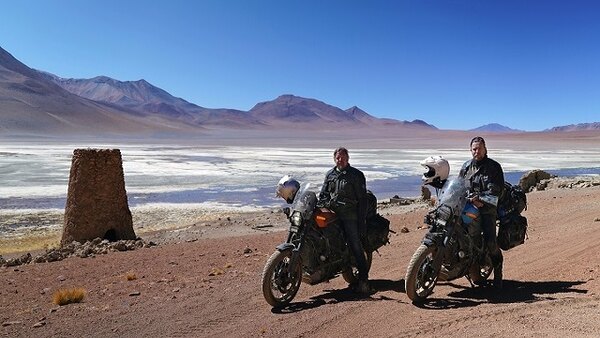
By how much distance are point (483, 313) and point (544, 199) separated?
10188 mm

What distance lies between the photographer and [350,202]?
5824mm

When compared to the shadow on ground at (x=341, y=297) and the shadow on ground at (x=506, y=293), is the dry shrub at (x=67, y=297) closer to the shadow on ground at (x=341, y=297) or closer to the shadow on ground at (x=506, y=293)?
the shadow on ground at (x=341, y=297)

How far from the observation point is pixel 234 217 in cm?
1619

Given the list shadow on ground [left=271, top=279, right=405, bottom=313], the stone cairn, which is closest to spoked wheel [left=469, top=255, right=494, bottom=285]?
shadow on ground [left=271, top=279, right=405, bottom=313]

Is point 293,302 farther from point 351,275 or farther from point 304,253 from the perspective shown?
point 351,275

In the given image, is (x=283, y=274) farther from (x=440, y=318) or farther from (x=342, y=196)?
(x=440, y=318)

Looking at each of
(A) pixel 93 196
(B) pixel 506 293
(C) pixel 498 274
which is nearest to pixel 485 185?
(C) pixel 498 274

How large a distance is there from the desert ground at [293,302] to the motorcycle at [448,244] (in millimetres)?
237

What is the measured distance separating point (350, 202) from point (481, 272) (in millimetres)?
1531

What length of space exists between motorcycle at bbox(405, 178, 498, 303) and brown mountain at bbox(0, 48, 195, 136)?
4483 inches

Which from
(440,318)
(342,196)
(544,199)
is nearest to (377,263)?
(342,196)

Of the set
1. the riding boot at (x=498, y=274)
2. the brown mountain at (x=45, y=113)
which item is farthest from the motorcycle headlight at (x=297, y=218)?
the brown mountain at (x=45, y=113)

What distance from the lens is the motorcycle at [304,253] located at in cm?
550

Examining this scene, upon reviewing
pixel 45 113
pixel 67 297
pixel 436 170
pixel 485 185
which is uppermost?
pixel 45 113
